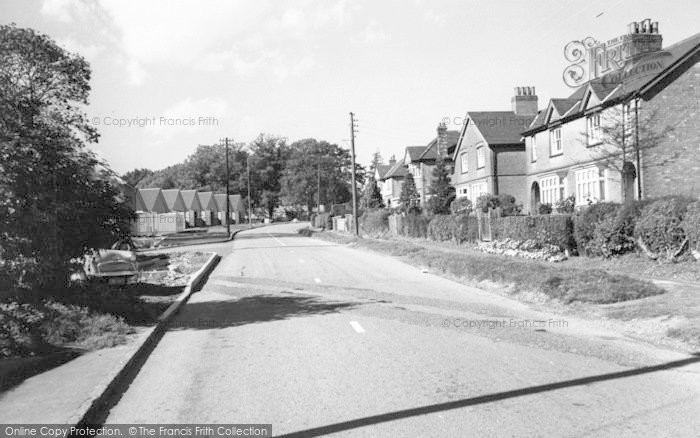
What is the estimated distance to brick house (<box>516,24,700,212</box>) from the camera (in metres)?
27.1

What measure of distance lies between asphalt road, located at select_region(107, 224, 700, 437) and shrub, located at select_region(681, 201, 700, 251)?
4.83 metres

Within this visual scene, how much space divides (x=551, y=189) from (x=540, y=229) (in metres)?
17.0

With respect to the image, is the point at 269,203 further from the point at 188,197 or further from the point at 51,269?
the point at 51,269

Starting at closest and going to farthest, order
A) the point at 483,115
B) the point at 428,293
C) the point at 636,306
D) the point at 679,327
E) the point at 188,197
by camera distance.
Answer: the point at 679,327 < the point at 636,306 < the point at 428,293 < the point at 483,115 < the point at 188,197

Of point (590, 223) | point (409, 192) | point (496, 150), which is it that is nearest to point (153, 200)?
point (409, 192)

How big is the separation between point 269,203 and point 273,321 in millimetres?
122632

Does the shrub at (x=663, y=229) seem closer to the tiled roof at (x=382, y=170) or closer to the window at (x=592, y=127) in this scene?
the window at (x=592, y=127)

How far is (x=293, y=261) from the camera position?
27125 millimetres

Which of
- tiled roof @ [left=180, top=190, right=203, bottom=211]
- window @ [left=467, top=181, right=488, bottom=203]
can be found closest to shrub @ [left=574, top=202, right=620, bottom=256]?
window @ [left=467, top=181, right=488, bottom=203]

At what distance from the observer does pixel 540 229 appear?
21844 mm

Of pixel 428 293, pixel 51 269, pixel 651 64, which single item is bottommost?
pixel 428 293

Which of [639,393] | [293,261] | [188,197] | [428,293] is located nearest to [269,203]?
[188,197]

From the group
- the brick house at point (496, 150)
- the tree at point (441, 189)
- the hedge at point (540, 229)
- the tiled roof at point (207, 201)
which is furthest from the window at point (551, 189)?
the tiled roof at point (207, 201)

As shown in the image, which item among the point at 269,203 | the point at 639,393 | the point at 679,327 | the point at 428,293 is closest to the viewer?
the point at 639,393
